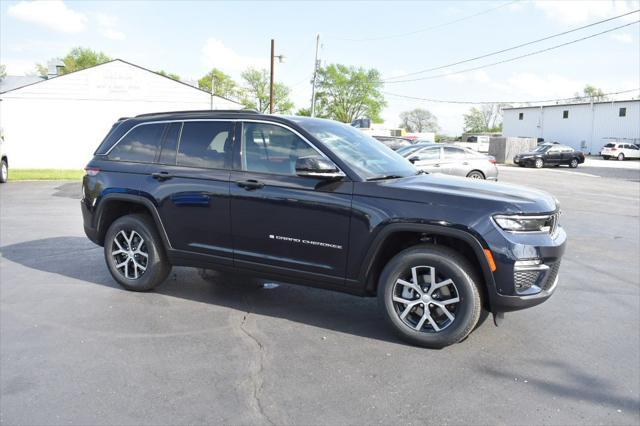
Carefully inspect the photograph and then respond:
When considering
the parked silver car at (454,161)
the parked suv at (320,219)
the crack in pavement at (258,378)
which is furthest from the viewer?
the parked silver car at (454,161)

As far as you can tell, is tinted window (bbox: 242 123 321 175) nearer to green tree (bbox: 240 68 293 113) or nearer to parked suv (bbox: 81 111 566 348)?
parked suv (bbox: 81 111 566 348)

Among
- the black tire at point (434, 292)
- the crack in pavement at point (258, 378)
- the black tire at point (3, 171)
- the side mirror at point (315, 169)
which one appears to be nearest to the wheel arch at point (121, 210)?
the crack in pavement at point (258, 378)

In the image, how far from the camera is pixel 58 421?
3.07 m

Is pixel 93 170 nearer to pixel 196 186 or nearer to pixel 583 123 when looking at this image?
pixel 196 186

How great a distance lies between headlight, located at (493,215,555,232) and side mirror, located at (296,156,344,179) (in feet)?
4.26

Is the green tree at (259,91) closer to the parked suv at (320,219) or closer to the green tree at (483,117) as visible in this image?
the green tree at (483,117)

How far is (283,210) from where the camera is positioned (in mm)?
4523

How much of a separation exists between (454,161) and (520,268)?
13.2 meters

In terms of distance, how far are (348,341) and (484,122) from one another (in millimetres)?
112438

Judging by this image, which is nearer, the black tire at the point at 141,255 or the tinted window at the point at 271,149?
the tinted window at the point at 271,149

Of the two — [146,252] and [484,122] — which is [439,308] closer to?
[146,252]

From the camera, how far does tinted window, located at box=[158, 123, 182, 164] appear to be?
525 centimetres

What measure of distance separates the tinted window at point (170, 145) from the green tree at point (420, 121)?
4250 inches

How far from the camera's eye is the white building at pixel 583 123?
179 ft
